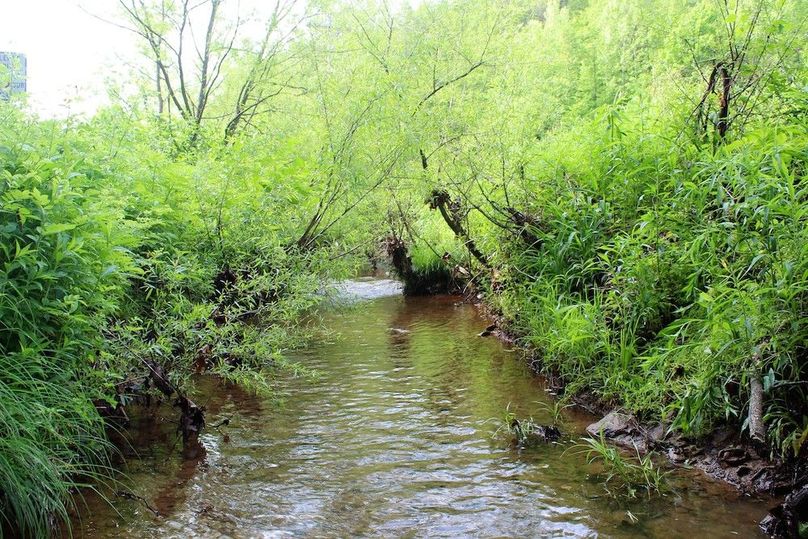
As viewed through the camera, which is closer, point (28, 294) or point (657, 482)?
point (28, 294)

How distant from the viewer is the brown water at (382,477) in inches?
Result: 157

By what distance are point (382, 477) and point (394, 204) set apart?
8.85 metres

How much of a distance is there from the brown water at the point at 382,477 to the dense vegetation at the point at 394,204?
48 centimetres

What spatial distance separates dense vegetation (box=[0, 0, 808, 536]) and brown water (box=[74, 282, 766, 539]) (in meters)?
0.48

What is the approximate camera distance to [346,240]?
10180 mm

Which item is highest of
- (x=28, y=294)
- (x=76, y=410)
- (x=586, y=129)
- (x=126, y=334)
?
(x=586, y=129)

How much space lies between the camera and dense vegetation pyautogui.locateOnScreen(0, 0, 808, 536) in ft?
13.1

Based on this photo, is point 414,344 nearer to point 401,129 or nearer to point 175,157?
Answer: point 401,129

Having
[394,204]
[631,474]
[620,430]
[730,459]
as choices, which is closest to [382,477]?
[631,474]

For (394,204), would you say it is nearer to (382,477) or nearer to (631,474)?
(382,477)

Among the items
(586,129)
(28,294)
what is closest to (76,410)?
(28,294)

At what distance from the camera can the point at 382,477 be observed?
189 inches

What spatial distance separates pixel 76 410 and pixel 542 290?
5737 millimetres

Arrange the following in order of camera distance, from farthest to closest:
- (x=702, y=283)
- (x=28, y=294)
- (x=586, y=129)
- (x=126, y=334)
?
(x=586, y=129), (x=702, y=283), (x=126, y=334), (x=28, y=294)
